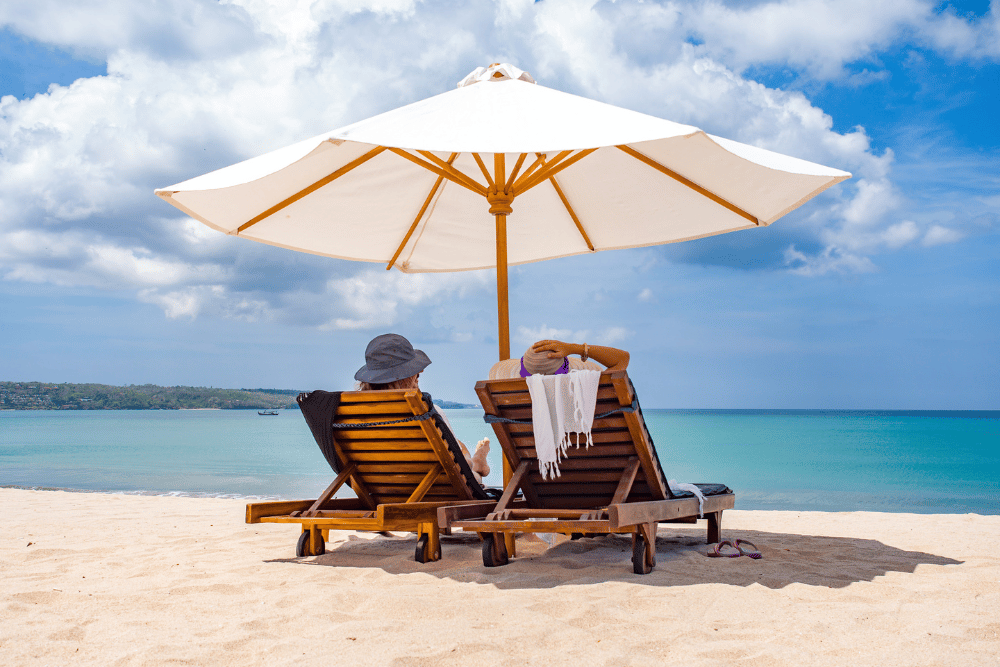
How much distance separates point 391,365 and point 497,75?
185 cm

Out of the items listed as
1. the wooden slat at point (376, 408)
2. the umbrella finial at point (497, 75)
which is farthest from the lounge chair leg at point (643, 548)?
the umbrella finial at point (497, 75)

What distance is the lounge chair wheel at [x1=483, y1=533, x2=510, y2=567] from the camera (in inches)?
139

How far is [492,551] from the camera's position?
3539mm

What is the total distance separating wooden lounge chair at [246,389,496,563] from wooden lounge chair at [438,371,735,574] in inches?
10.2

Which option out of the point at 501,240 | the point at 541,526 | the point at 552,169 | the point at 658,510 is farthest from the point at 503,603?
the point at 552,169

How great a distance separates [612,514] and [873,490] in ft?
43.9

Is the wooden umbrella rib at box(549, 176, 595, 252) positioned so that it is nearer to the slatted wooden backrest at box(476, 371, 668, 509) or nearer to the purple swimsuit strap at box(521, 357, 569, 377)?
the purple swimsuit strap at box(521, 357, 569, 377)

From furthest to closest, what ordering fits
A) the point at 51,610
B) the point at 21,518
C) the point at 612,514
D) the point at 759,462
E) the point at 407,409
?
the point at 759,462, the point at 21,518, the point at 407,409, the point at 612,514, the point at 51,610

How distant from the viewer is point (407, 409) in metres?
3.59

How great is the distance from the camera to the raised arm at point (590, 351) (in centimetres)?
338

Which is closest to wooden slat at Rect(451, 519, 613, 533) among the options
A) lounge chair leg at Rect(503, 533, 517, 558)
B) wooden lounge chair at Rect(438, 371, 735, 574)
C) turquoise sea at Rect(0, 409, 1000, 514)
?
wooden lounge chair at Rect(438, 371, 735, 574)

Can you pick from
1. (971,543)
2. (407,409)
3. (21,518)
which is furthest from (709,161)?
(21,518)

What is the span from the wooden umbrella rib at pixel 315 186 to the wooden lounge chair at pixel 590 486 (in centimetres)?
205

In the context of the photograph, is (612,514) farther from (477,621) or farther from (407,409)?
(407,409)
